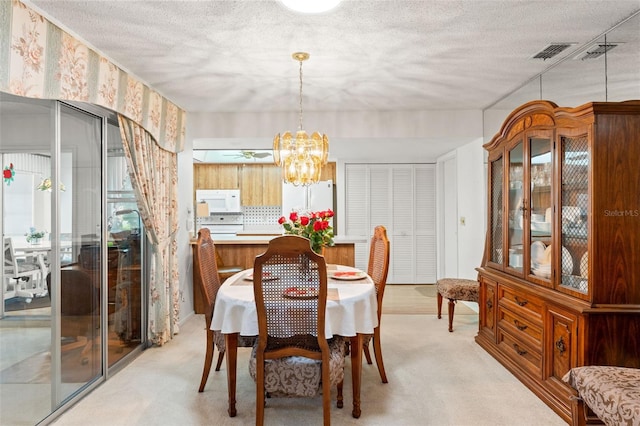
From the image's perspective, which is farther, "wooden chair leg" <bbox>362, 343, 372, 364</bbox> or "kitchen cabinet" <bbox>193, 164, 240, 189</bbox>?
"kitchen cabinet" <bbox>193, 164, 240, 189</bbox>

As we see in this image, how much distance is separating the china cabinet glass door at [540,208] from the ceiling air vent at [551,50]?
634 mm

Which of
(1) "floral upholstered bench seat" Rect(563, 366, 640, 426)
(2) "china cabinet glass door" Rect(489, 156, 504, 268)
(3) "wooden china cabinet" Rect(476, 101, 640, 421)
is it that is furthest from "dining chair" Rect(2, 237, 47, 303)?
(2) "china cabinet glass door" Rect(489, 156, 504, 268)

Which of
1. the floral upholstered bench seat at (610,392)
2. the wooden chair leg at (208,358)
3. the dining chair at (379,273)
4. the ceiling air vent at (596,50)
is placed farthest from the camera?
the dining chair at (379,273)

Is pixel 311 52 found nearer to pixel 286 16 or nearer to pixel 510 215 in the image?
pixel 286 16

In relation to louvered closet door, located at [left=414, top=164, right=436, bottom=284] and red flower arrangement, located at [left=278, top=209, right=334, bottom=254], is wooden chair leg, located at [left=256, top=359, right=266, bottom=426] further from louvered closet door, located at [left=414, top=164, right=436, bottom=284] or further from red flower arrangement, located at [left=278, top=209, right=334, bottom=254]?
louvered closet door, located at [left=414, top=164, right=436, bottom=284]

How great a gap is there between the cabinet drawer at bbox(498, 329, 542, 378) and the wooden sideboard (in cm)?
202

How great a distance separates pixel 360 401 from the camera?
2.54 m

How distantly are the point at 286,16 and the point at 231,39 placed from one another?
50 cm

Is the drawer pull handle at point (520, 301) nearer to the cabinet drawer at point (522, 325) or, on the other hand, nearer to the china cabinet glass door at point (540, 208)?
the cabinet drawer at point (522, 325)

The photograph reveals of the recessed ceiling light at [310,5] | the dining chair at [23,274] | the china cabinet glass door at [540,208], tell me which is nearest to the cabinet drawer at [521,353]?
the china cabinet glass door at [540,208]

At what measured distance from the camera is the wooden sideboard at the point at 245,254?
4.88 m

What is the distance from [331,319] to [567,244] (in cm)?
158

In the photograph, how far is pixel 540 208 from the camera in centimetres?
281

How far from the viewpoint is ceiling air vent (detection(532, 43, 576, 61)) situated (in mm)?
2785
